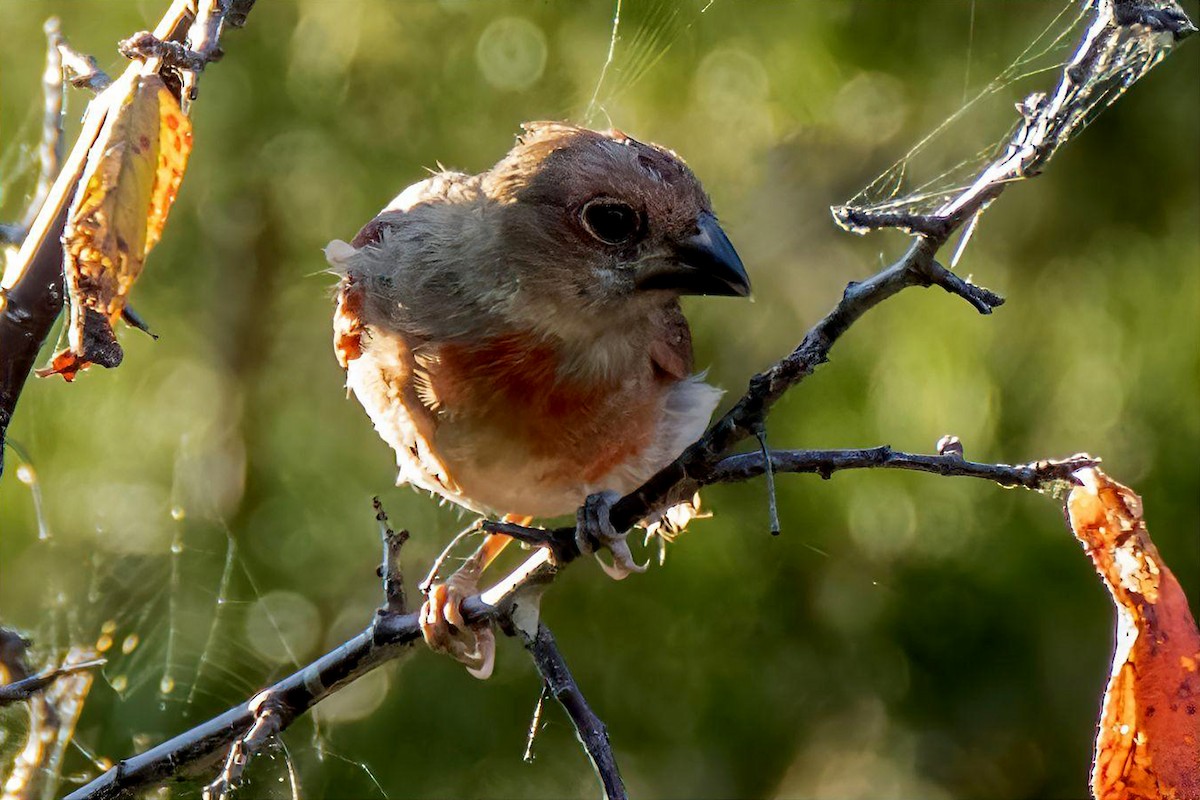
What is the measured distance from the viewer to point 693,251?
110 inches

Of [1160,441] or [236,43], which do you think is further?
[236,43]

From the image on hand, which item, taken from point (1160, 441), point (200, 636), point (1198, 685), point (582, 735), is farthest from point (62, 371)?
point (1160, 441)

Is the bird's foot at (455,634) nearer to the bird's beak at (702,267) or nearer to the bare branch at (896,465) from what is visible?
the bird's beak at (702,267)

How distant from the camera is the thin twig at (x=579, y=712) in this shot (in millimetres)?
2006

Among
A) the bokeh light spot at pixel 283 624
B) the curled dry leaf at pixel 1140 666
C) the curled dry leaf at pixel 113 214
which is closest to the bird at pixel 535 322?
the bokeh light spot at pixel 283 624

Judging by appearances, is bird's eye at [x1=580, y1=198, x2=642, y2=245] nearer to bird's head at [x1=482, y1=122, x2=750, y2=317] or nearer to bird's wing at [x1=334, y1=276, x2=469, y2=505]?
bird's head at [x1=482, y1=122, x2=750, y2=317]

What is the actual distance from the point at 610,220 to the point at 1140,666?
61.6 inches

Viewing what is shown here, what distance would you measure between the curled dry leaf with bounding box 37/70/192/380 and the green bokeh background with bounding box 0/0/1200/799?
2.18 metres

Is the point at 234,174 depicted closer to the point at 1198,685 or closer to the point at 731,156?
the point at 731,156

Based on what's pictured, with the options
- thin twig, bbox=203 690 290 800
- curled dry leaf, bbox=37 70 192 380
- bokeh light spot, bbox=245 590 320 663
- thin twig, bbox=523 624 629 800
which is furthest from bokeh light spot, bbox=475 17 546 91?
curled dry leaf, bbox=37 70 192 380

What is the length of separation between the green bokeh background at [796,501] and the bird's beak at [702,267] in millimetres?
951

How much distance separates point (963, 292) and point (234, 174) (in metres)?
3.61

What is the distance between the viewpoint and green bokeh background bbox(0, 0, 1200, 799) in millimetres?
3828

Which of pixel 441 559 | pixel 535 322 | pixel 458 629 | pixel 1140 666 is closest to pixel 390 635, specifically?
pixel 441 559
